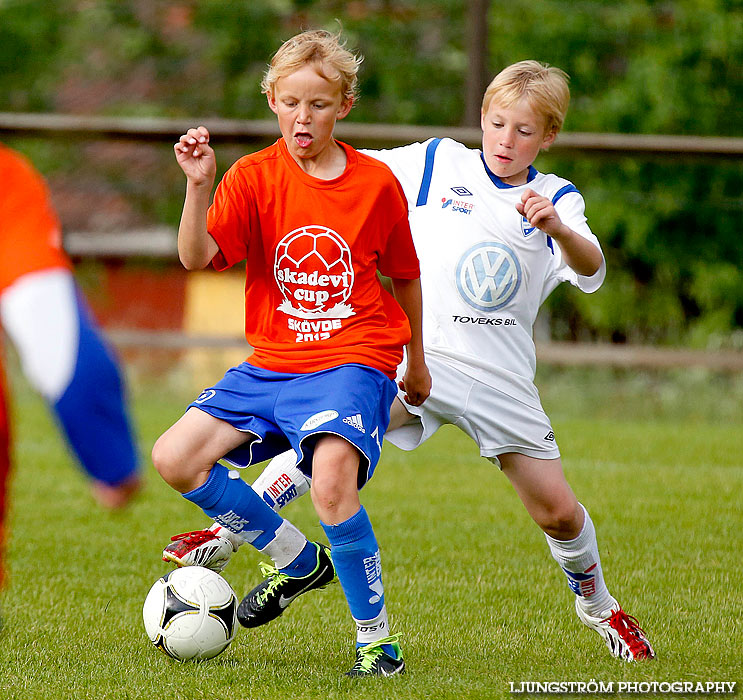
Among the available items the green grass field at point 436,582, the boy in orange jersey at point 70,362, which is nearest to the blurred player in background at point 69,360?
the boy in orange jersey at point 70,362

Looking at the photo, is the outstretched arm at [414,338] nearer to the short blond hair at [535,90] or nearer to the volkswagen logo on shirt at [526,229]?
the volkswagen logo on shirt at [526,229]

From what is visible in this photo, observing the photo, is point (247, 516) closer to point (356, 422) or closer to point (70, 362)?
point (356, 422)

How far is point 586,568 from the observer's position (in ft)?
11.4

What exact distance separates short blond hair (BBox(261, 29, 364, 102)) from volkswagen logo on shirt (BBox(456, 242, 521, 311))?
0.66m

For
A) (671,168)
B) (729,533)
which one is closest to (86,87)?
(671,168)

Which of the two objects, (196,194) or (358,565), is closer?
(196,194)

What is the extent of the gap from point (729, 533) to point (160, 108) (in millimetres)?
13046

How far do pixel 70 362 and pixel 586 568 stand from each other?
7.28ft

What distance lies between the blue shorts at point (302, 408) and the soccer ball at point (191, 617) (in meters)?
0.37

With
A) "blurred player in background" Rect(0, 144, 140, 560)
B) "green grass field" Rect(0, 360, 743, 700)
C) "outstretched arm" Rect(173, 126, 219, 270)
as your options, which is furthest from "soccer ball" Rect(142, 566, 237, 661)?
"blurred player in background" Rect(0, 144, 140, 560)

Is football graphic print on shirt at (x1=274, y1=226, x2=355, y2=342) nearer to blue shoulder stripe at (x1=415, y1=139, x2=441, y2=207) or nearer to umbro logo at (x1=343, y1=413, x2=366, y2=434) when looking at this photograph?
umbro logo at (x1=343, y1=413, x2=366, y2=434)

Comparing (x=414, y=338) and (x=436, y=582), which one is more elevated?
(x=414, y=338)

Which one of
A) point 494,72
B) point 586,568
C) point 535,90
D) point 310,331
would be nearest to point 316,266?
point 310,331

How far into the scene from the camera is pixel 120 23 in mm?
17250
